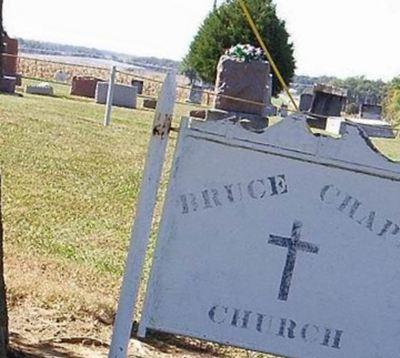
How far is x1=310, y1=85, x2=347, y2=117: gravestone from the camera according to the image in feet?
94.6

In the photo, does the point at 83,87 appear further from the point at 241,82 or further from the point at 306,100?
the point at 306,100

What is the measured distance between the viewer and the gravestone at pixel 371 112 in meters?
36.2

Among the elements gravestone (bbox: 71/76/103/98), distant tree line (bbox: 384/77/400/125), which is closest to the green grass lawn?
gravestone (bbox: 71/76/103/98)

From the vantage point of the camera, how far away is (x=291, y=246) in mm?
3066

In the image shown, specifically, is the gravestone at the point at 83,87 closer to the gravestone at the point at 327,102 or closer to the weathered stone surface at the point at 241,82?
the gravestone at the point at 327,102

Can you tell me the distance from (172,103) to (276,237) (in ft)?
1.82

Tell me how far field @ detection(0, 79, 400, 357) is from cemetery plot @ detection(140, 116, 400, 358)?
0.87 metres

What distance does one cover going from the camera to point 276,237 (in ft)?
10.1

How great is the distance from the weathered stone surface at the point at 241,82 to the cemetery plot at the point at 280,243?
603 inches

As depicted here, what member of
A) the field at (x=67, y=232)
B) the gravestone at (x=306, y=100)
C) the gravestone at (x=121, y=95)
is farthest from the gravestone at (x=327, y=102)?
the field at (x=67, y=232)

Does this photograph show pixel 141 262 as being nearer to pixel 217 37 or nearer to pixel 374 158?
pixel 374 158

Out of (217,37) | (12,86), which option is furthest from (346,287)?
(217,37)

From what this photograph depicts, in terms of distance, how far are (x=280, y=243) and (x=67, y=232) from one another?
12.0ft

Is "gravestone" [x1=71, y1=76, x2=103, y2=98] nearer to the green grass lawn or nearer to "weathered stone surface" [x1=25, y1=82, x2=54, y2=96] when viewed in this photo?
"weathered stone surface" [x1=25, y1=82, x2=54, y2=96]
